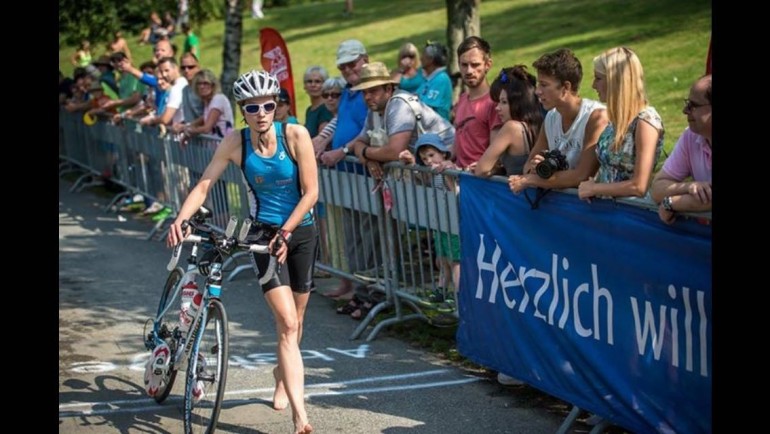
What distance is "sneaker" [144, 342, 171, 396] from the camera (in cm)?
789

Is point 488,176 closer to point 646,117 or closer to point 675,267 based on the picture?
point 646,117

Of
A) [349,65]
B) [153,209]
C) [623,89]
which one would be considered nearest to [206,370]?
[623,89]

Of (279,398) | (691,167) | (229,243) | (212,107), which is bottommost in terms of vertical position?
(279,398)

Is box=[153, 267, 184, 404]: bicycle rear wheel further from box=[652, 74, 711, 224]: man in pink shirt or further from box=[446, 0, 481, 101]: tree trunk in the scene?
box=[446, 0, 481, 101]: tree trunk

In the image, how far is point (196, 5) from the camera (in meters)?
45.7

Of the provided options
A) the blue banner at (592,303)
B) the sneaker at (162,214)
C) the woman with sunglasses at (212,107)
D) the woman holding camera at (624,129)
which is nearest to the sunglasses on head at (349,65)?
the woman with sunglasses at (212,107)

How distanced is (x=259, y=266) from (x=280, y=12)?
1575 inches

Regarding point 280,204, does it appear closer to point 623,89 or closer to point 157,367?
point 157,367

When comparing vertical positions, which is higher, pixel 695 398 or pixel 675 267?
pixel 675 267

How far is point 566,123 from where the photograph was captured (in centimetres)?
763

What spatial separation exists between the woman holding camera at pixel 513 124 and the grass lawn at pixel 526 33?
7.53 meters

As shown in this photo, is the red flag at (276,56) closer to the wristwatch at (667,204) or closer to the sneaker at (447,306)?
the sneaker at (447,306)

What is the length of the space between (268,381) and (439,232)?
1615mm
